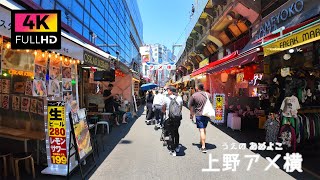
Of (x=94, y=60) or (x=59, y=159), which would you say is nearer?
(x=59, y=159)

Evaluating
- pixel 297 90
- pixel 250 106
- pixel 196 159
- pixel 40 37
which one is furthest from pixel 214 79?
pixel 40 37

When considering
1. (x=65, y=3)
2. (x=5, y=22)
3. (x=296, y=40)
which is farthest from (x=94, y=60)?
(x=65, y=3)

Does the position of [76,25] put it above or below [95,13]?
below

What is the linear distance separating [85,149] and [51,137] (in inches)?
35.7

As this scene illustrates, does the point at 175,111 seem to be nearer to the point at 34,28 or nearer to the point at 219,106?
the point at 34,28

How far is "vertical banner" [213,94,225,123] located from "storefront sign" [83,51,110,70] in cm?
569

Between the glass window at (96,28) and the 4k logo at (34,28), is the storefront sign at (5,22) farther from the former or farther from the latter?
the glass window at (96,28)

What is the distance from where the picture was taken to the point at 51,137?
622 cm

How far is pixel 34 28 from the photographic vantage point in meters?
4.78

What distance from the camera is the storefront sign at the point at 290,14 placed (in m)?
9.99

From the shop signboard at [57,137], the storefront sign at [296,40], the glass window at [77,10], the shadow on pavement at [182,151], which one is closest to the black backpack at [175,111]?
the shadow on pavement at [182,151]

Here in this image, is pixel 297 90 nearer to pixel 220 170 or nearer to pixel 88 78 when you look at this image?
pixel 220 170

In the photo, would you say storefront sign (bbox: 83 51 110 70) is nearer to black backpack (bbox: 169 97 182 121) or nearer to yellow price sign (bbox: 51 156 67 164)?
yellow price sign (bbox: 51 156 67 164)

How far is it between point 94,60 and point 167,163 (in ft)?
11.0
